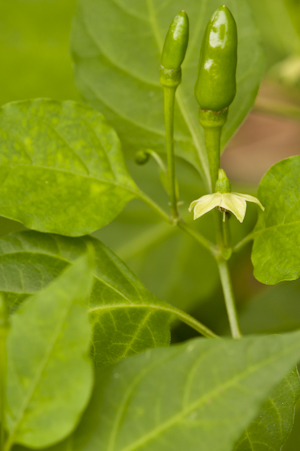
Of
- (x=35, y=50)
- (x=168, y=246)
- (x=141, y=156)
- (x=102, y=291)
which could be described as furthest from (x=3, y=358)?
(x=35, y=50)

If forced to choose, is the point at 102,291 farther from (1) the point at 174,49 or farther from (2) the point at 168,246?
(2) the point at 168,246

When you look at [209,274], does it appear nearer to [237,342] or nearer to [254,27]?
[254,27]

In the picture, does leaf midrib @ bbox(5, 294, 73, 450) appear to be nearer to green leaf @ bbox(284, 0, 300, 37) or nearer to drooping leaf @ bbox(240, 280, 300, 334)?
drooping leaf @ bbox(240, 280, 300, 334)

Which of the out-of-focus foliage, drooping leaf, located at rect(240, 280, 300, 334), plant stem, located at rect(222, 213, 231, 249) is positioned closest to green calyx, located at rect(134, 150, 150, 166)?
plant stem, located at rect(222, 213, 231, 249)

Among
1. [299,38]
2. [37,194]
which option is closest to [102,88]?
[37,194]

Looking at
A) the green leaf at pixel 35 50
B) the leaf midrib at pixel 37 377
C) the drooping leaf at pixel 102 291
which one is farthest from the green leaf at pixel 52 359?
the green leaf at pixel 35 50

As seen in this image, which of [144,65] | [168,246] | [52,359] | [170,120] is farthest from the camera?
[168,246]

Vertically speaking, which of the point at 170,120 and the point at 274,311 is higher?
the point at 170,120
